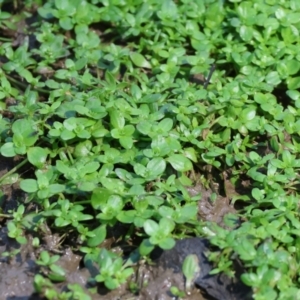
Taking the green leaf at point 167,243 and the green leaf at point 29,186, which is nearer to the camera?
the green leaf at point 167,243

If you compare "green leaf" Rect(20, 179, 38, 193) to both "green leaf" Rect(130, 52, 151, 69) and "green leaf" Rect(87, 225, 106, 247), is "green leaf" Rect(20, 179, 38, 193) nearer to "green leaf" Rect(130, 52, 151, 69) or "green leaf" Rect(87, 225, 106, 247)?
"green leaf" Rect(87, 225, 106, 247)

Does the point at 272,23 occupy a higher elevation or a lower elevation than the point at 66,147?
higher

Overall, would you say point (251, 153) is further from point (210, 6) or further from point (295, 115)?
point (210, 6)

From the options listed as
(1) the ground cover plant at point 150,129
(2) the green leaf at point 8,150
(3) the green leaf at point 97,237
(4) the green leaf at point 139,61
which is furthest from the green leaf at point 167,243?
(4) the green leaf at point 139,61

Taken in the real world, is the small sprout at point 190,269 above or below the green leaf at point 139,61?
below

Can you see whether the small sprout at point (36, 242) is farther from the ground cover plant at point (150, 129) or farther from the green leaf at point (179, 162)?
the green leaf at point (179, 162)

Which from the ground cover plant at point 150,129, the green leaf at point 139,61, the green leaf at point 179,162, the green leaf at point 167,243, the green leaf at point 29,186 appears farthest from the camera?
the green leaf at point 139,61

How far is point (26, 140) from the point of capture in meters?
3.09

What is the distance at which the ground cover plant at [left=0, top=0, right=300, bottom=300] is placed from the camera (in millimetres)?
2717

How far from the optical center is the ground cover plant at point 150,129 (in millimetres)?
2717

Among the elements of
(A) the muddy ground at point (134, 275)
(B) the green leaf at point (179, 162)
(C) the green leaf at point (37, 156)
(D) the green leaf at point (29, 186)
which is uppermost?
(B) the green leaf at point (179, 162)

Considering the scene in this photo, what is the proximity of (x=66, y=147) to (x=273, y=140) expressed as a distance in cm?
92

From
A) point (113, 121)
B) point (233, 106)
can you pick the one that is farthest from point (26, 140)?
point (233, 106)

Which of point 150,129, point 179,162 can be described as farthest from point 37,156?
point 179,162
